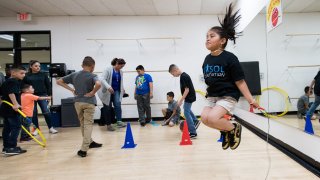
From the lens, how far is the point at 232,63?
2023 mm

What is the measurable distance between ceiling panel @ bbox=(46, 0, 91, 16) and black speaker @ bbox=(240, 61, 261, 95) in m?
4.46

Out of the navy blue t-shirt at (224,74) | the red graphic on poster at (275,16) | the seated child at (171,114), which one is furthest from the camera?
the seated child at (171,114)

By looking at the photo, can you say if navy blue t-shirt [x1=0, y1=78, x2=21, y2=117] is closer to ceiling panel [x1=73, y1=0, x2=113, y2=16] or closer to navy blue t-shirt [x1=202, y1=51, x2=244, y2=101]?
navy blue t-shirt [x1=202, y1=51, x2=244, y2=101]

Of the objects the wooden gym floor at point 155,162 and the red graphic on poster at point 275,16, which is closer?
the wooden gym floor at point 155,162

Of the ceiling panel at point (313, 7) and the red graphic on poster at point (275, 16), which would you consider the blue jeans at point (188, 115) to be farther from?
the ceiling panel at point (313, 7)

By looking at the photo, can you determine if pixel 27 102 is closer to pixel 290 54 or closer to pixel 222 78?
pixel 222 78

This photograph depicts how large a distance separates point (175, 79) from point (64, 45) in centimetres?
341

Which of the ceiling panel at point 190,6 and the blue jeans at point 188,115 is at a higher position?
the ceiling panel at point 190,6

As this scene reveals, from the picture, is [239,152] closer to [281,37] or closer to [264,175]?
[264,175]

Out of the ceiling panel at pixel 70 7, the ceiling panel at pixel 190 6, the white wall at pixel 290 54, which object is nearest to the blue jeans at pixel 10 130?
the ceiling panel at pixel 70 7

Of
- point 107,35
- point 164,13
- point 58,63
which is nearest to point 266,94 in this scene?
point 164,13

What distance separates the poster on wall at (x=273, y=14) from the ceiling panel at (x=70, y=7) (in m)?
4.45

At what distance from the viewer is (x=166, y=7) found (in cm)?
634

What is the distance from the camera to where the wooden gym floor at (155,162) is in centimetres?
249
